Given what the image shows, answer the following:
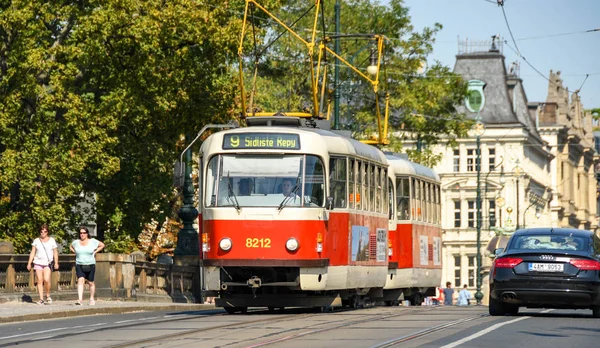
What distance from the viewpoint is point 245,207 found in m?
24.4

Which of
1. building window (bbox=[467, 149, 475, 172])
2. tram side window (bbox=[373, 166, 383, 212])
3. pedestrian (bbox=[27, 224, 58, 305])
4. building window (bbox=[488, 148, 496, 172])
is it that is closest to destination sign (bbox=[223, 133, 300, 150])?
tram side window (bbox=[373, 166, 383, 212])

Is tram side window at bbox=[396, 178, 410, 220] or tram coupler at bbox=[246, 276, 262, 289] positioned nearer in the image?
tram coupler at bbox=[246, 276, 262, 289]

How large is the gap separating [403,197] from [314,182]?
848cm

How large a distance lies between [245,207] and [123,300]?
10.8 m

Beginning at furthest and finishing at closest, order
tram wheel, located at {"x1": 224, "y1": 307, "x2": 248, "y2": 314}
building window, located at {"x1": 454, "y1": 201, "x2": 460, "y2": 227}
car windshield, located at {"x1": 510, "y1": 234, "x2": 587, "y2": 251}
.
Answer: building window, located at {"x1": 454, "y1": 201, "x2": 460, "y2": 227} → tram wheel, located at {"x1": 224, "y1": 307, "x2": 248, "y2": 314} → car windshield, located at {"x1": 510, "y1": 234, "x2": 587, "y2": 251}

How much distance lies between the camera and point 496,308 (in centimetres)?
2378

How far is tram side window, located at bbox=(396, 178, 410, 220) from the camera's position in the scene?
3271 cm

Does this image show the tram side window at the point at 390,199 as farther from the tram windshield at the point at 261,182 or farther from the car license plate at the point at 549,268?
the car license plate at the point at 549,268

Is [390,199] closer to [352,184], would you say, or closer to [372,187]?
[372,187]

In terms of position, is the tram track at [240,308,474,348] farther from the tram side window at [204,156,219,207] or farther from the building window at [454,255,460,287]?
the building window at [454,255,460,287]

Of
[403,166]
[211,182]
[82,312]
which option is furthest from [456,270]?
[211,182]

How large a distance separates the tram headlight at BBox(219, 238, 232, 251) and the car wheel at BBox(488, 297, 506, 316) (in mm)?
4365

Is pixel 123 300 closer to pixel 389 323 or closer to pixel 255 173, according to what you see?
pixel 255 173

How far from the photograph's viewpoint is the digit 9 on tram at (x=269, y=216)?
2438 centimetres
